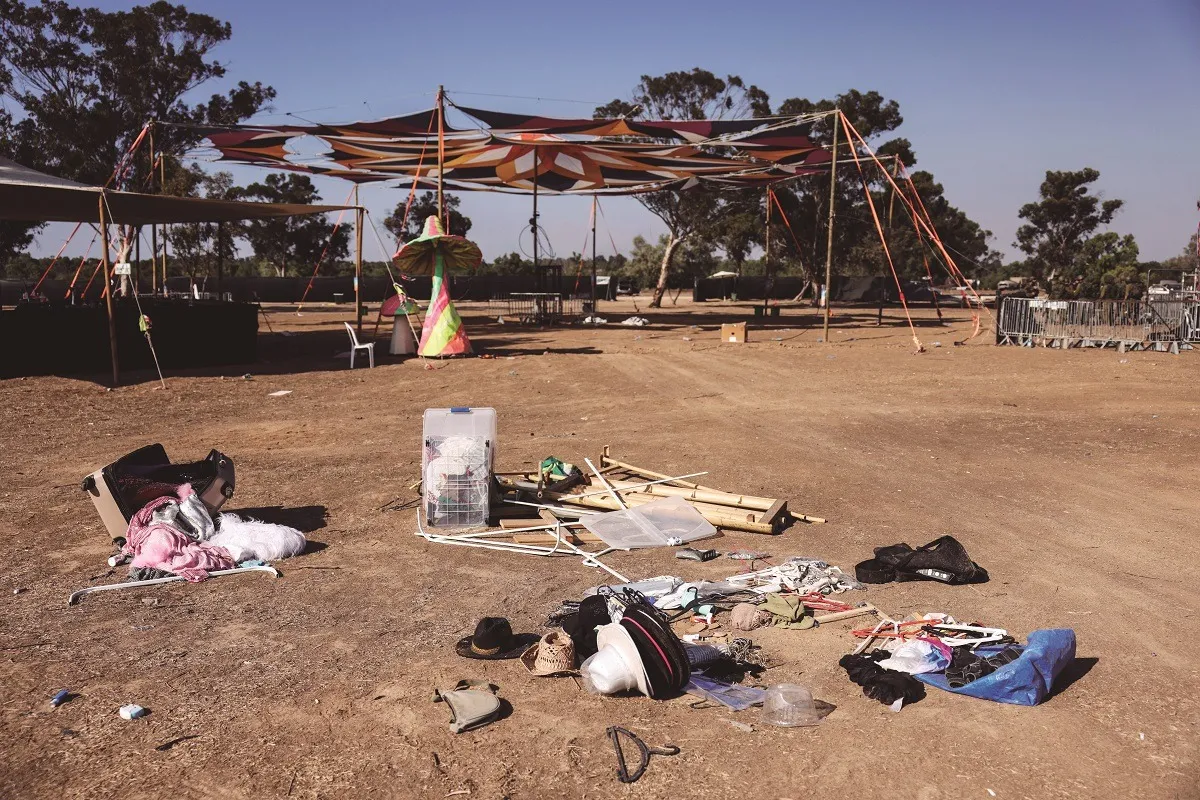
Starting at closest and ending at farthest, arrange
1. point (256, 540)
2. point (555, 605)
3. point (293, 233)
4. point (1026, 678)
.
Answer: point (1026, 678) → point (555, 605) → point (256, 540) → point (293, 233)

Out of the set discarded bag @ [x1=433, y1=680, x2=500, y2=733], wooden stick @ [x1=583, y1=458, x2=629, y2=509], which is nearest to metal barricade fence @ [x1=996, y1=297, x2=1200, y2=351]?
wooden stick @ [x1=583, y1=458, x2=629, y2=509]

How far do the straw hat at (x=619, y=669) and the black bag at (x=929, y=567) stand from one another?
200 cm

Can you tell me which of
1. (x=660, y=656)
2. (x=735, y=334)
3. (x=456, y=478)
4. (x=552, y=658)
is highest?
(x=735, y=334)

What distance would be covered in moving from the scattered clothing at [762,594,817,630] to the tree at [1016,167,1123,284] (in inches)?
1910

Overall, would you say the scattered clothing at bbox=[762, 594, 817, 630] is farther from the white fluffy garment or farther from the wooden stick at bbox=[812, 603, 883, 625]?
the white fluffy garment

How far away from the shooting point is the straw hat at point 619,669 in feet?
12.8

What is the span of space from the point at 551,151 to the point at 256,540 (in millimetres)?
17156

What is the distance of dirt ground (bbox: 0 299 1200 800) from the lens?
336 cm

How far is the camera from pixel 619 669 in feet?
12.8

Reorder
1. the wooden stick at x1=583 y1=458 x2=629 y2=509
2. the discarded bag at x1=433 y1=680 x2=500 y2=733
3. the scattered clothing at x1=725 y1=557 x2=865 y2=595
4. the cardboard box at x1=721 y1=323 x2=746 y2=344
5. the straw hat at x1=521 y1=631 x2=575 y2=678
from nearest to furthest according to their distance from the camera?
the discarded bag at x1=433 y1=680 x2=500 y2=733
the straw hat at x1=521 y1=631 x2=575 y2=678
the scattered clothing at x1=725 y1=557 x2=865 y2=595
the wooden stick at x1=583 y1=458 x2=629 y2=509
the cardboard box at x1=721 y1=323 x2=746 y2=344

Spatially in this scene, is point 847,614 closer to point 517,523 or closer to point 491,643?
point 491,643

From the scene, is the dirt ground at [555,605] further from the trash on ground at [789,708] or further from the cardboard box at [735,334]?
the cardboard box at [735,334]

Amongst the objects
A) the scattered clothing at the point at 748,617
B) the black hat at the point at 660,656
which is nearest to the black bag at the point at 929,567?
the scattered clothing at the point at 748,617

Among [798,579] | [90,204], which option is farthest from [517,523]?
[90,204]
